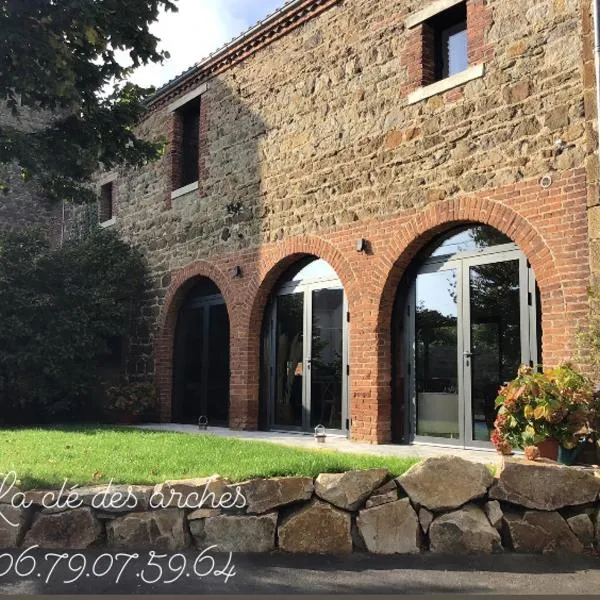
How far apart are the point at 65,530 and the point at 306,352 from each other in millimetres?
5512

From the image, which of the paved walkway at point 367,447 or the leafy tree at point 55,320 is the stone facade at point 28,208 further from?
the paved walkway at point 367,447

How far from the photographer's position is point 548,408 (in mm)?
5613

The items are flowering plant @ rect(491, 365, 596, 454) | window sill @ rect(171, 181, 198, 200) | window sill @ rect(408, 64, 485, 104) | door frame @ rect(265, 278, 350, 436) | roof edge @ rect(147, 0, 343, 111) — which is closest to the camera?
flowering plant @ rect(491, 365, 596, 454)

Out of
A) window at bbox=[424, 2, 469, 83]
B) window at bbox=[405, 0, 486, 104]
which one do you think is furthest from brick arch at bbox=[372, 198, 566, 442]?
window at bbox=[424, 2, 469, 83]

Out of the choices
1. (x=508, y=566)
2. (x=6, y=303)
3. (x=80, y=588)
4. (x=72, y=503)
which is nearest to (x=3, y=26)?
(x=72, y=503)

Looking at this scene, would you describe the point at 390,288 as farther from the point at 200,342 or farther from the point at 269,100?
the point at 200,342

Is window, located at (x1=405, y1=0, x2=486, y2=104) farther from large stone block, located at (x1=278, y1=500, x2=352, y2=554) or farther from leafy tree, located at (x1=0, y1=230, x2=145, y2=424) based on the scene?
leafy tree, located at (x1=0, y1=230, x2=145, y2=424)

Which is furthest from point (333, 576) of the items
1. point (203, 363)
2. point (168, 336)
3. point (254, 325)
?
point (168, 336)

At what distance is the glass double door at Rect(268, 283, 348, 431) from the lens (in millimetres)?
9266

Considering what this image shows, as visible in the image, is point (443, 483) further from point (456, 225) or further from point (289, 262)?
point (289, 262)

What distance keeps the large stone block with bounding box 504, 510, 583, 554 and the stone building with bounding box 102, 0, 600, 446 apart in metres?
1.98

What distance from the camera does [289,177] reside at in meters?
9.90

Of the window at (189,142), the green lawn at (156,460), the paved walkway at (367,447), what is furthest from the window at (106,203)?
the green lawn at (156,460)

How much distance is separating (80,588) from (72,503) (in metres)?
0.72
